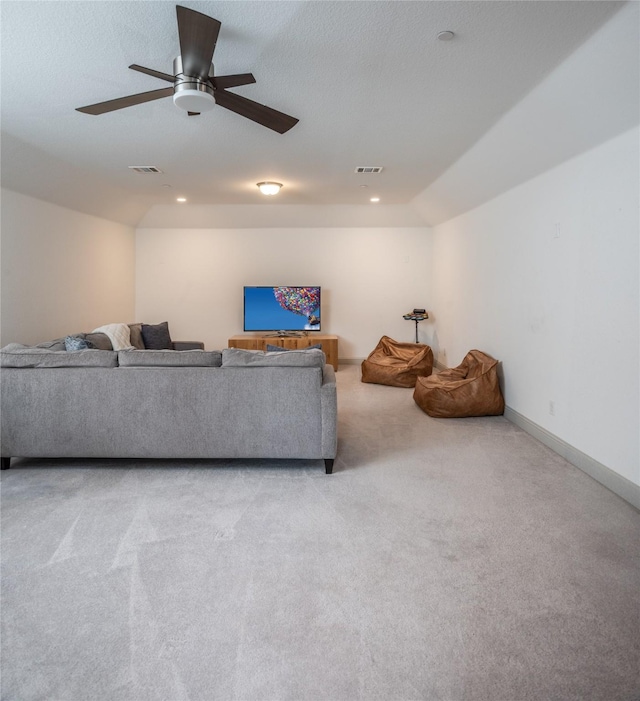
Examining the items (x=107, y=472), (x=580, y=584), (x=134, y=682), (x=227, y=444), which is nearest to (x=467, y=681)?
(x=580, y=584)

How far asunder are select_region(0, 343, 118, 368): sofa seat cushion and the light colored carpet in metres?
0.75

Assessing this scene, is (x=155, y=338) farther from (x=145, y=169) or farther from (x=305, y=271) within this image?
(x=305, y=271)

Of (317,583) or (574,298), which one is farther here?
(574,298)

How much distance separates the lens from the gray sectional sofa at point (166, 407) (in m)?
3.27

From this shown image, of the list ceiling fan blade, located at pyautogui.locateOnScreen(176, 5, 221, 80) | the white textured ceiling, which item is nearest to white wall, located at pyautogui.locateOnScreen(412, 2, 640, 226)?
the white textured ceiling

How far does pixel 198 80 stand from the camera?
240 centimetres

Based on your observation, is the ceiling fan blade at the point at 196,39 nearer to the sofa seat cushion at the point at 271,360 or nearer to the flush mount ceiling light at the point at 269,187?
the sofa seat cushion at the point at 271,360

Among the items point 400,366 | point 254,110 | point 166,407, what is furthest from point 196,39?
point 400,366

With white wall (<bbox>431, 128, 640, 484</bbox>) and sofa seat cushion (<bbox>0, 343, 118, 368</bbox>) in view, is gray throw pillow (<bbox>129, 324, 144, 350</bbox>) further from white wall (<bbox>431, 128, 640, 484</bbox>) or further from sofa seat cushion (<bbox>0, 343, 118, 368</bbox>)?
white wall (<bbox>431, 128, 640, 484</bbox>)

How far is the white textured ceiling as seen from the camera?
2268 mm

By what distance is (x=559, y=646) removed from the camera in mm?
1690

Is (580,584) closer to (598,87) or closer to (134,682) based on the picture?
(134,682)

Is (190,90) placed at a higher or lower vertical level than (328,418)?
higher

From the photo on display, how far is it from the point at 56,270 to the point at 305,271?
365cm
